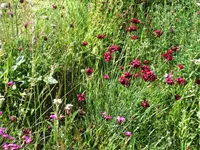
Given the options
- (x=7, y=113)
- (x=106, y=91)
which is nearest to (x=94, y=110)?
(x=106, y=91)

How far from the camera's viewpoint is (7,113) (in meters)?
2.46

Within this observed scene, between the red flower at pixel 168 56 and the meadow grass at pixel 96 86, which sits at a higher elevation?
the red flower at pixel 168 56

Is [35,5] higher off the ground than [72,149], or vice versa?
[35,5]

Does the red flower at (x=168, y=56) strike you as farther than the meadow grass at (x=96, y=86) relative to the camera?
Yes

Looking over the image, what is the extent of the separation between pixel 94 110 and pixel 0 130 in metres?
0.77

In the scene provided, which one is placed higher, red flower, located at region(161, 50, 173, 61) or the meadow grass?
red flower, located at region(161, 50, 173, 61)

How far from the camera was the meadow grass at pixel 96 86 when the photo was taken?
2148 millimetres

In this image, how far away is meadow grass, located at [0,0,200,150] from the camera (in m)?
2.15

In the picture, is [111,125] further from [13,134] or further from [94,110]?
[13,134]

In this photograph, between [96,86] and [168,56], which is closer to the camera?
[168,56]

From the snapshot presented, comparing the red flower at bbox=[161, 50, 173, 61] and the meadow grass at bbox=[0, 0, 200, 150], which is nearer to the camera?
the meadow grass at bbox=[0, 0, 200, 150]

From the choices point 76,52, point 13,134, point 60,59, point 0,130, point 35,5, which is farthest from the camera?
point 35,5

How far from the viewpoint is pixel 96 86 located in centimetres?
253

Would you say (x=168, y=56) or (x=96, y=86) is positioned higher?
(x=168, y=56)
